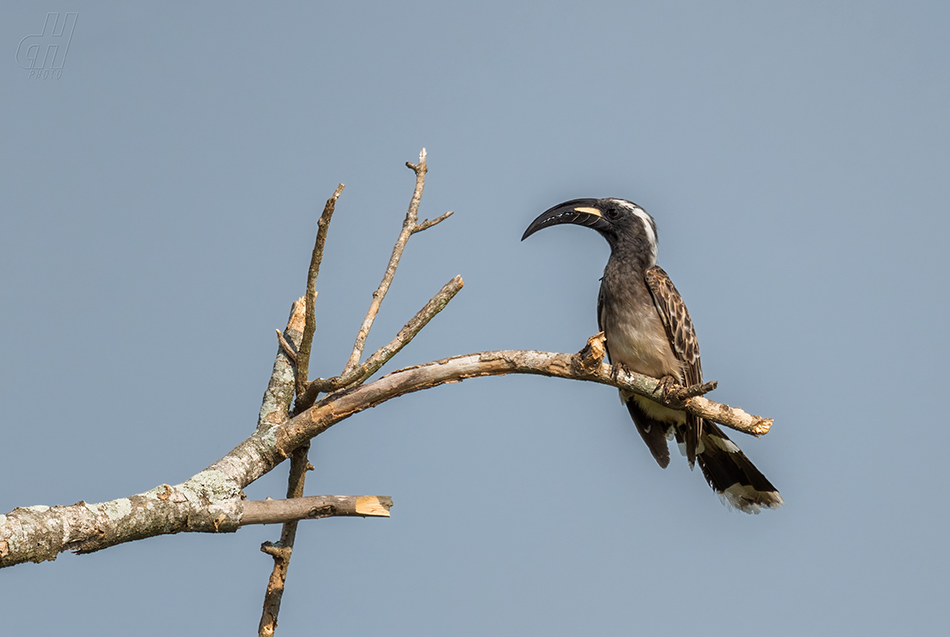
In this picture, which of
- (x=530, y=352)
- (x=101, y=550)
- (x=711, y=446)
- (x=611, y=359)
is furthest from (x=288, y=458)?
(x=711, y=446)

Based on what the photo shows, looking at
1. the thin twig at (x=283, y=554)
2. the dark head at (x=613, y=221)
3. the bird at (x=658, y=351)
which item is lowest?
the thin twig at (x=283, y=554)

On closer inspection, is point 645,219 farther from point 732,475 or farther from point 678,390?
point 678,390

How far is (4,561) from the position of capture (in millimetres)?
3600

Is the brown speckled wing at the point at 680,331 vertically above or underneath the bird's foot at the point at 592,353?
above

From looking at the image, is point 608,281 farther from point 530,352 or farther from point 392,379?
point 392,379

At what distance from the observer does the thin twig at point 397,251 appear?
Answer: 199 inches

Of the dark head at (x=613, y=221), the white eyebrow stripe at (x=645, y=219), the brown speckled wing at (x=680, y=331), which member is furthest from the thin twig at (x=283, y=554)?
the white eyebrow stripe at (x=645, y=219)

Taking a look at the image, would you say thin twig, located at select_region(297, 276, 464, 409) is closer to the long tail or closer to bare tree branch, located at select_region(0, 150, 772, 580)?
bare tree branch, located at select_region(0, 150, 772, 580)

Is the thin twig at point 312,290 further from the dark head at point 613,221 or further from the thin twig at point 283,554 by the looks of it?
the dark head at point 613,221

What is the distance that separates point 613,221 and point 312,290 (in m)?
3.68

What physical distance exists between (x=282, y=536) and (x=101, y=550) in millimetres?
1129

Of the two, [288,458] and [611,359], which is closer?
[288,458]

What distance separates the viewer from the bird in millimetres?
6551

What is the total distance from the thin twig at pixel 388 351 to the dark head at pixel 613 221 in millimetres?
2517
